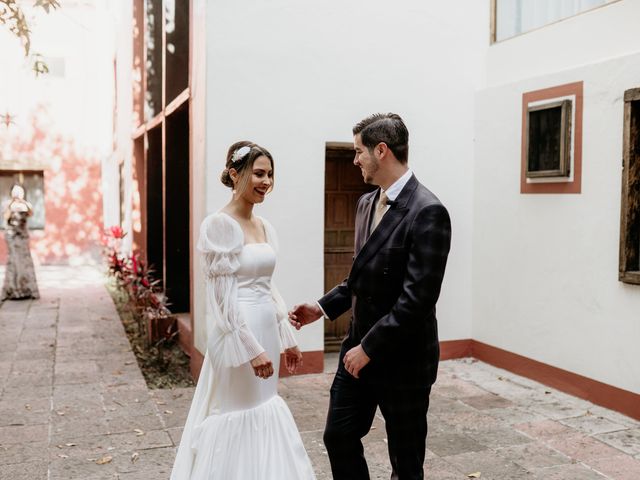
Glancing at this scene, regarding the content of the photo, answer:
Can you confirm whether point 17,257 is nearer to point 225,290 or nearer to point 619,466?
point 225,290

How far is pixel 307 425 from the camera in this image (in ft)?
17.7

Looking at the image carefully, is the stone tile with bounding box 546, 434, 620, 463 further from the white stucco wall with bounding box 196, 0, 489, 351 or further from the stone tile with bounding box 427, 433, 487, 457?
the white stucco wall with bounding box 196, 0, 489, 351

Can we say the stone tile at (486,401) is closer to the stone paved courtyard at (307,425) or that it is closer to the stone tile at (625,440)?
the stone paved courtyard at (307,425)

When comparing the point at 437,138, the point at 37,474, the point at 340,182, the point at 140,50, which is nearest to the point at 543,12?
the point at 437,138

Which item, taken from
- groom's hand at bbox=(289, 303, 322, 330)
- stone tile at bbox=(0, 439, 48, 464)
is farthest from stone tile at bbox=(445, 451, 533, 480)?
stone tile at bbox=(0, 439, 48, 464)

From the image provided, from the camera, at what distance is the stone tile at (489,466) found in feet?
14.5

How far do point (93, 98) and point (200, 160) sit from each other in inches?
485

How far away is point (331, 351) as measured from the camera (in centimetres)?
781

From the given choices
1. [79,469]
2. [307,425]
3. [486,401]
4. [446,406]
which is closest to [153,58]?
[307,425]

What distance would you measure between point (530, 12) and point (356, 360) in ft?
17.0

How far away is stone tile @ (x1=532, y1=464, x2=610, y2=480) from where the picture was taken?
14.4 ft

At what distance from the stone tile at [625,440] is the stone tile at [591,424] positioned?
78 mm

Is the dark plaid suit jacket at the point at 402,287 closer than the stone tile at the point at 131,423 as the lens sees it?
Yes

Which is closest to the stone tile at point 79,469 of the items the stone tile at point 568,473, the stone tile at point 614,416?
the stone tile at point 568,473
